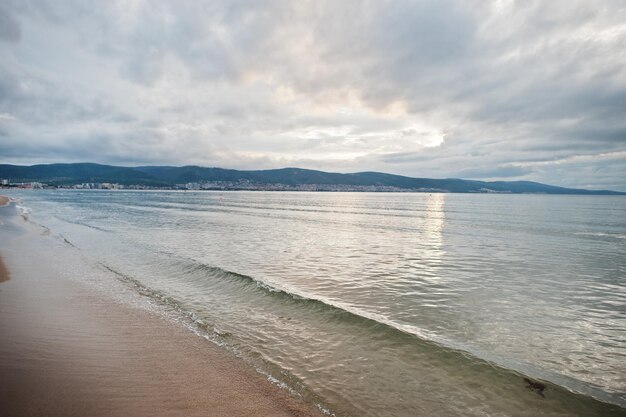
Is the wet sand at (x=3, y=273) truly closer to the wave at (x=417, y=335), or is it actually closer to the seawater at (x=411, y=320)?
the seawater at (x=411, y=320)

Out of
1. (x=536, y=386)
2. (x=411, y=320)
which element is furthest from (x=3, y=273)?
(x=536, y=386)

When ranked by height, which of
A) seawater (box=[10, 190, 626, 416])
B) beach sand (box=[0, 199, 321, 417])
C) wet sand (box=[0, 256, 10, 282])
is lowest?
seawater (box=[10, 190, 626, 416])

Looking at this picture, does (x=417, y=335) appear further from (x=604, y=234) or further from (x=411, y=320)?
(x=604, y=234)

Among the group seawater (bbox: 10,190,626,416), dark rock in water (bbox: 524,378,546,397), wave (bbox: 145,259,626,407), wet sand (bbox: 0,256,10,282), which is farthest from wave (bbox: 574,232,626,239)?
wet sand (bbox: 0,256,10,282)

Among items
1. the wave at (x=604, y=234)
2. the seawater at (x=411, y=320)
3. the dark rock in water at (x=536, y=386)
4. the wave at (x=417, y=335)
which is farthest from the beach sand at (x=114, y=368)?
the wave at (x=604, y=234)

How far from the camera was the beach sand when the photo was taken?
241 inches

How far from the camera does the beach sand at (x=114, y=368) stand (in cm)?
612

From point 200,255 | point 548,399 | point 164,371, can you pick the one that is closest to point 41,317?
point 164,371

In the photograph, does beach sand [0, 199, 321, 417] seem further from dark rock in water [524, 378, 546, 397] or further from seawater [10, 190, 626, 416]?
dark rock in water [524, 378, 546, 397]

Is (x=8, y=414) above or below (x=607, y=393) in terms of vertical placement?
above

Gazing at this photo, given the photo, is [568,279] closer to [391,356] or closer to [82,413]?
[391,356]

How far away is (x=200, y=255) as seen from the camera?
23.3m

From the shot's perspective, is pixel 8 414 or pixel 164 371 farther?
pixel 164 371

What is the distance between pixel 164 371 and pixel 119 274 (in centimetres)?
1189
